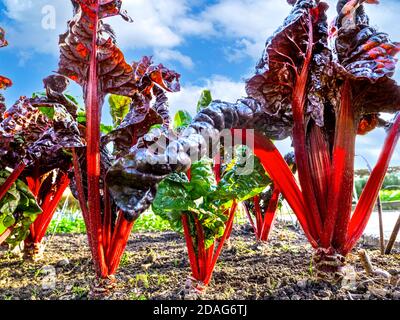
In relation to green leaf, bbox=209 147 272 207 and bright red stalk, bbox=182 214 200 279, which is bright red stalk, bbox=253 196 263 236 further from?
bright red stalk, bbox=182 214 200 279

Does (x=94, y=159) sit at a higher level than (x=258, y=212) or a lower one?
higher

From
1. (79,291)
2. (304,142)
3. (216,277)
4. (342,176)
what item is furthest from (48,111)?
(342,176)

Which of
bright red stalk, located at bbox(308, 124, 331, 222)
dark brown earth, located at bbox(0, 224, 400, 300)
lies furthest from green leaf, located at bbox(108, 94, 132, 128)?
bright red stalk, located at bbox(308, 124, 331, 222)

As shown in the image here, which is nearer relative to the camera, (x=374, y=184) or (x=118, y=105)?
(x=374, y=184)

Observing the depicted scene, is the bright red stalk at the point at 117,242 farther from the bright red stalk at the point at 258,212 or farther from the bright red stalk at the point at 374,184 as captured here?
the bright red stalk at the point at 258,212

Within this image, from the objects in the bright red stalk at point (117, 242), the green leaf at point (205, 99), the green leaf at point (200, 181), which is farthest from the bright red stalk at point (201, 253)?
the green leaf at point (205, 99)

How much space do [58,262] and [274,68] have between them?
205cm

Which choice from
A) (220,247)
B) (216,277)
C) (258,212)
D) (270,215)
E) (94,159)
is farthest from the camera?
(258,212)

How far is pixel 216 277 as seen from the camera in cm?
197

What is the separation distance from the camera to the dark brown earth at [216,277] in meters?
1.54

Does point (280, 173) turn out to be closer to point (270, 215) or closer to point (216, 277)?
point (216, 277)

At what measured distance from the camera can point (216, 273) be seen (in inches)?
80.2

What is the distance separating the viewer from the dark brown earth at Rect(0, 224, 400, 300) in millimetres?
1541
